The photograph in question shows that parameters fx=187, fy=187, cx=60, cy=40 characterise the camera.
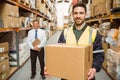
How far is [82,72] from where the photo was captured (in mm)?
1513

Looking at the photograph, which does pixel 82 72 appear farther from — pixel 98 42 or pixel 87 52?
pixel 98 42

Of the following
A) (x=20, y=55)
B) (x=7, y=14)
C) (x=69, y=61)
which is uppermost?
(x=7, y=14)

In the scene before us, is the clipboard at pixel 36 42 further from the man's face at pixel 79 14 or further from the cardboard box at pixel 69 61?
the cardboard box at pixel 69 61

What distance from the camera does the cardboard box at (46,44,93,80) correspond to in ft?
4.94

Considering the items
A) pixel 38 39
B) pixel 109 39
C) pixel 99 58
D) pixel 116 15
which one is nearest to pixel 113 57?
pixel 109 39

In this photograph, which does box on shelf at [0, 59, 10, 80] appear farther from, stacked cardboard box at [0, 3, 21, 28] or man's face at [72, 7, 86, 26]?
man's face at [72, 7, 86, 26]

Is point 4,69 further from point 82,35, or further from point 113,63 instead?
point 82,35

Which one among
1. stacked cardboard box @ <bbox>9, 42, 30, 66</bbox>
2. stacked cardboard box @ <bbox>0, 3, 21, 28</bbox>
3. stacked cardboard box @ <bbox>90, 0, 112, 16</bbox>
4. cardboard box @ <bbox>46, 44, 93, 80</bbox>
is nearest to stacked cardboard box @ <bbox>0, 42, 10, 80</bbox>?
stacked cardboard box @ <bbox>0, 3, 21, 28</bbox>

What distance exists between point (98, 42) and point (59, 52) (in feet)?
1.71

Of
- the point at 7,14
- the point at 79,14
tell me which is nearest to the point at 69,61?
the point at 79,14

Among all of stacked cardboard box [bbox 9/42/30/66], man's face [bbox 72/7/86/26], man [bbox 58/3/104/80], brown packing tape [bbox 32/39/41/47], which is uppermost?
man's face [bbox 72/7/86/26]

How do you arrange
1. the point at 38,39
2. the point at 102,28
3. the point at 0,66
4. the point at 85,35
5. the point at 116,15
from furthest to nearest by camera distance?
the point at 102,28 < the point at 38,39 < the point at 116,15 < the point at 0,66 < the point at 85,35

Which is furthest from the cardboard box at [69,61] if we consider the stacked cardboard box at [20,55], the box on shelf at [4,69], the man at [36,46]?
the stacked cardboard box at [20,55]

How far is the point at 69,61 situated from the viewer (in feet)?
5.03
